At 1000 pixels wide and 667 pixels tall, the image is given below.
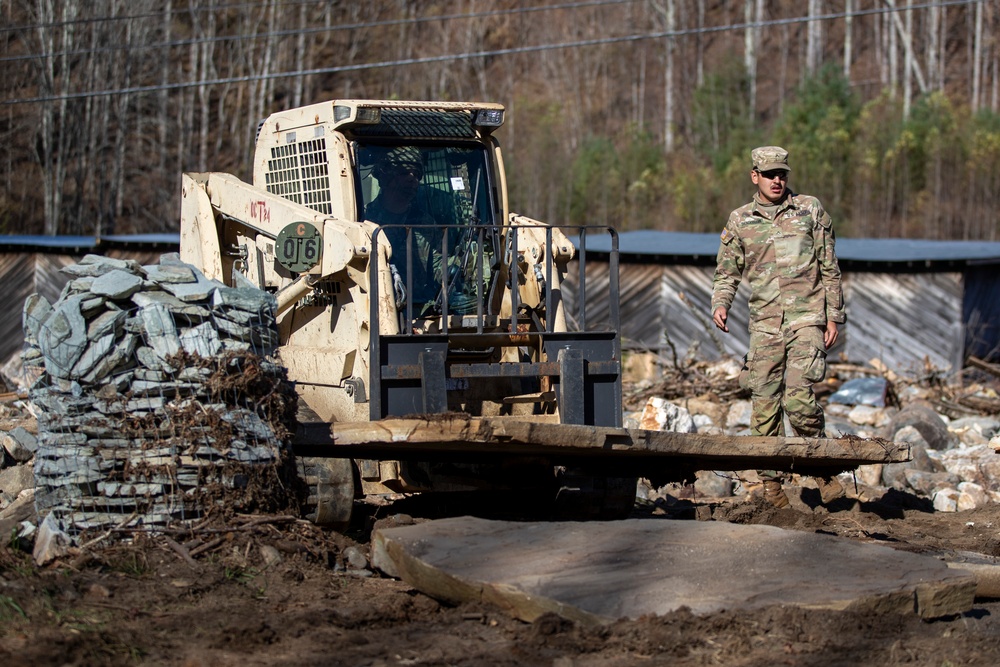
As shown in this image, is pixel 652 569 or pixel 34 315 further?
pixel 34 315

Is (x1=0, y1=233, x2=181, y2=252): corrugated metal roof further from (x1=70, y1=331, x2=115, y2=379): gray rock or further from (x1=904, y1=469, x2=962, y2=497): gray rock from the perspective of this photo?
(x1=70, y1=331, x2=115, y2=379): gray rock

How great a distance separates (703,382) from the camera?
51.5 ft

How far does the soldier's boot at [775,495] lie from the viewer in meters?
9.30

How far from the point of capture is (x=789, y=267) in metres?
8.95

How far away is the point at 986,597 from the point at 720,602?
195cm

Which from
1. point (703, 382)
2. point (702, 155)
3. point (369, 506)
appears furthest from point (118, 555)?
point (702, 155)

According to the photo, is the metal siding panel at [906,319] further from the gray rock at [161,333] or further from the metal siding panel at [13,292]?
the gray rock at [161,333]

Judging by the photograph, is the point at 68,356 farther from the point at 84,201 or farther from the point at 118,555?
the point at 84,201

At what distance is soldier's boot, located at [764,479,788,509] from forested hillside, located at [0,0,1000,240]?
2476 cm

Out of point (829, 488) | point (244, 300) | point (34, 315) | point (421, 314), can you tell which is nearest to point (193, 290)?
point (244, 300)

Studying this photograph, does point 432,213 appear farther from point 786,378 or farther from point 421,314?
point 786,378

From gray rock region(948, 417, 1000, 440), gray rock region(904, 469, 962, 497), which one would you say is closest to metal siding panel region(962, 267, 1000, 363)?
gray rock region(948, 417, 1000, 440)

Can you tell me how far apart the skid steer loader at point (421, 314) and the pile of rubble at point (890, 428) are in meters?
1.33

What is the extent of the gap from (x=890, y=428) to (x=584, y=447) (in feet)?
25.4
